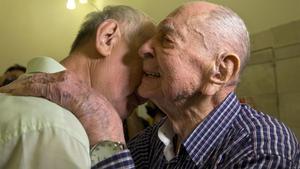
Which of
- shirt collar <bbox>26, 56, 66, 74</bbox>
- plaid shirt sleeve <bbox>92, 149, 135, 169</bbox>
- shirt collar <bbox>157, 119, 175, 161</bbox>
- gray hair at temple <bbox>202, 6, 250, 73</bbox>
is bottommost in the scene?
shirt collar <bbox>157, 119, 175, 161</bbox>

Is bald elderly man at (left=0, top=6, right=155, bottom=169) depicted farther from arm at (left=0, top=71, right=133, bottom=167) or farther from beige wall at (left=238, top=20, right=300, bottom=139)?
beige wall at (left=238, top=20, right=300, bottom=139)

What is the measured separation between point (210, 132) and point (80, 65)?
374mm

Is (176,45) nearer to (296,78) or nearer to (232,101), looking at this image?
(232,101)

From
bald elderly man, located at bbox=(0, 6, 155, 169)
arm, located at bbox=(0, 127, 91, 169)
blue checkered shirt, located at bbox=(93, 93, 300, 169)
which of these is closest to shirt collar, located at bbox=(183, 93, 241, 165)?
blue checkered shirt, located at bbox=(93, 93, 300, 169)

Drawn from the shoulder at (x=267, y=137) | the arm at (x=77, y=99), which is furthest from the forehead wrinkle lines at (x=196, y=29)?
the arm at (x=77, y=99)

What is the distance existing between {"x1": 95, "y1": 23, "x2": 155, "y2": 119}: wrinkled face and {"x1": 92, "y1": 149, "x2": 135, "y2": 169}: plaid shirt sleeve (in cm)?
24

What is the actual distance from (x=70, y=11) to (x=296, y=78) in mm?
2180

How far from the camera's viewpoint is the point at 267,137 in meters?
0.90

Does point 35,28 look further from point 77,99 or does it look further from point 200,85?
point 77,99

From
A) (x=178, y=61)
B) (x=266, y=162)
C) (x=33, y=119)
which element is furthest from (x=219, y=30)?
(x=33, y=119)

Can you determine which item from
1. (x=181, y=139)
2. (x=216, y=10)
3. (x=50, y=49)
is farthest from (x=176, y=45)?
(x=50, y=49)

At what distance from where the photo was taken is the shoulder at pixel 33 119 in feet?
2.08

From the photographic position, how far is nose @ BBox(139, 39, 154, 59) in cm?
108

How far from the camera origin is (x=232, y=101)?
1.06 m
